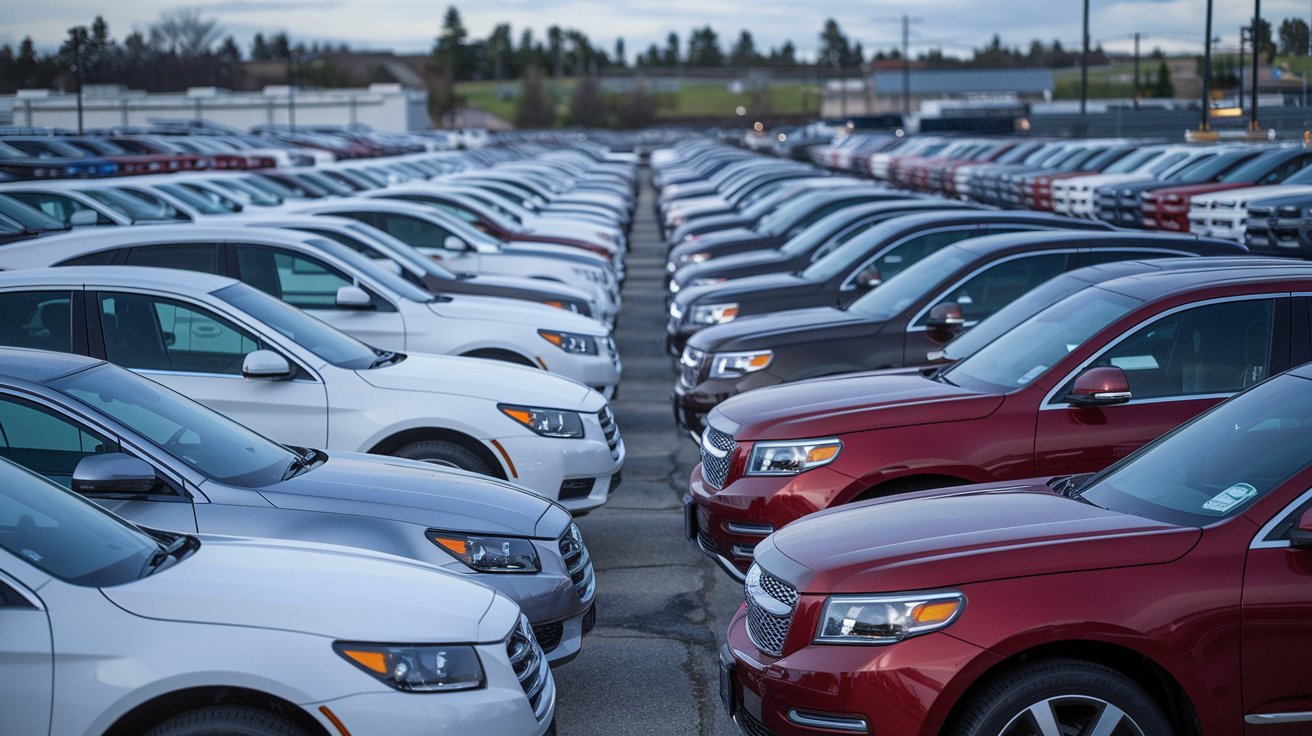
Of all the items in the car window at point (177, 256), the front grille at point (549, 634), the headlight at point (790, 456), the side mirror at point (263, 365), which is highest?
the car window at point (177, 256)

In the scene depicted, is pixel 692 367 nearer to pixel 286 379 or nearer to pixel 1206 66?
pixel 286 379

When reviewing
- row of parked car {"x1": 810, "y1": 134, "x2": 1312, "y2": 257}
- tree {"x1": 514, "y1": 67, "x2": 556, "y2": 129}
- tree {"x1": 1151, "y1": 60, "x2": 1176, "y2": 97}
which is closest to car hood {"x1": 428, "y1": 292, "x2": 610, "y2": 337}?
row of parked car {"x1": 810, "y1": 134, "x2": 1312, "y2": 257}

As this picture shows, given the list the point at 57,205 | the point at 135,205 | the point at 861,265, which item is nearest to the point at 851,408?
the point at 861,265

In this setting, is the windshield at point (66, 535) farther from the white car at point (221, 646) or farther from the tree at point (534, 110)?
the tree at point (534, 110)

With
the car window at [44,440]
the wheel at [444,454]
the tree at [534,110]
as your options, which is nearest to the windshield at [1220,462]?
the wheel at [444,454]

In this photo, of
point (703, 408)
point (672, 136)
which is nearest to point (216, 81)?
point (672, 136)

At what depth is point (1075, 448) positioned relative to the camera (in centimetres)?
638

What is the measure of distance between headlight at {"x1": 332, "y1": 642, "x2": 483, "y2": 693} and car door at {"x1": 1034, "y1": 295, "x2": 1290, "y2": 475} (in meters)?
3.24

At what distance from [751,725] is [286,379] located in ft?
12.2

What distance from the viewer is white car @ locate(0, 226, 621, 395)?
30.8 ft

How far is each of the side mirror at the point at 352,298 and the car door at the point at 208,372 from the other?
2164mm

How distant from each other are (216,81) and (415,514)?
11425cm

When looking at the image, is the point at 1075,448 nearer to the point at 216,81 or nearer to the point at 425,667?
the point at 425,667

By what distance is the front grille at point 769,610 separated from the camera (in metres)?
4.53
